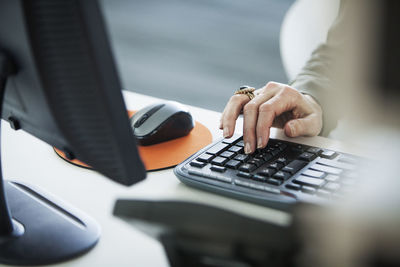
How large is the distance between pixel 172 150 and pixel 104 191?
151 millimetres

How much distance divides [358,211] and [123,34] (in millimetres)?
3601

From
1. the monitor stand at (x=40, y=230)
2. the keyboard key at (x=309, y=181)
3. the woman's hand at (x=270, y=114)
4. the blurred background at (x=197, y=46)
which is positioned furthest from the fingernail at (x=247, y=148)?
the blurred background at (x=197, y=46)

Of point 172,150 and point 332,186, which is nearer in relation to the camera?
point 332,186

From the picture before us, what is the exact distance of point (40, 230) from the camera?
519mm

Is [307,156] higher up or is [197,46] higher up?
[307,156]

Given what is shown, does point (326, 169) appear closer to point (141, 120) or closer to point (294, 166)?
point (294, 166)

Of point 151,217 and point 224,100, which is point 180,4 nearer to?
point 224,100

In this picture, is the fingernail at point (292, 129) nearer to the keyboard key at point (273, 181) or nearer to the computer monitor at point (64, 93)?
the keyboard key at point (273, 181)

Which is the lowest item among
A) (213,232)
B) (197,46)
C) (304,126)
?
(197,46)

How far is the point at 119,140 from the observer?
394 millimetres

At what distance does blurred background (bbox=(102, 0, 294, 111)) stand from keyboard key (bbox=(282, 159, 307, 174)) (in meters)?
1.66

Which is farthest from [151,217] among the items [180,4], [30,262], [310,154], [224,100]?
[180,4]

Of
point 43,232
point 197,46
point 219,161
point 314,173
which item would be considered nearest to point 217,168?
point 219,161

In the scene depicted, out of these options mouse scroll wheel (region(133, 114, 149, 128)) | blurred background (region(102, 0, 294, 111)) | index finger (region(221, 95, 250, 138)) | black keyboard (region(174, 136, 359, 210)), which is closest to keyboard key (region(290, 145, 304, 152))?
black keyboard (region(174, 136, 359, 210))
